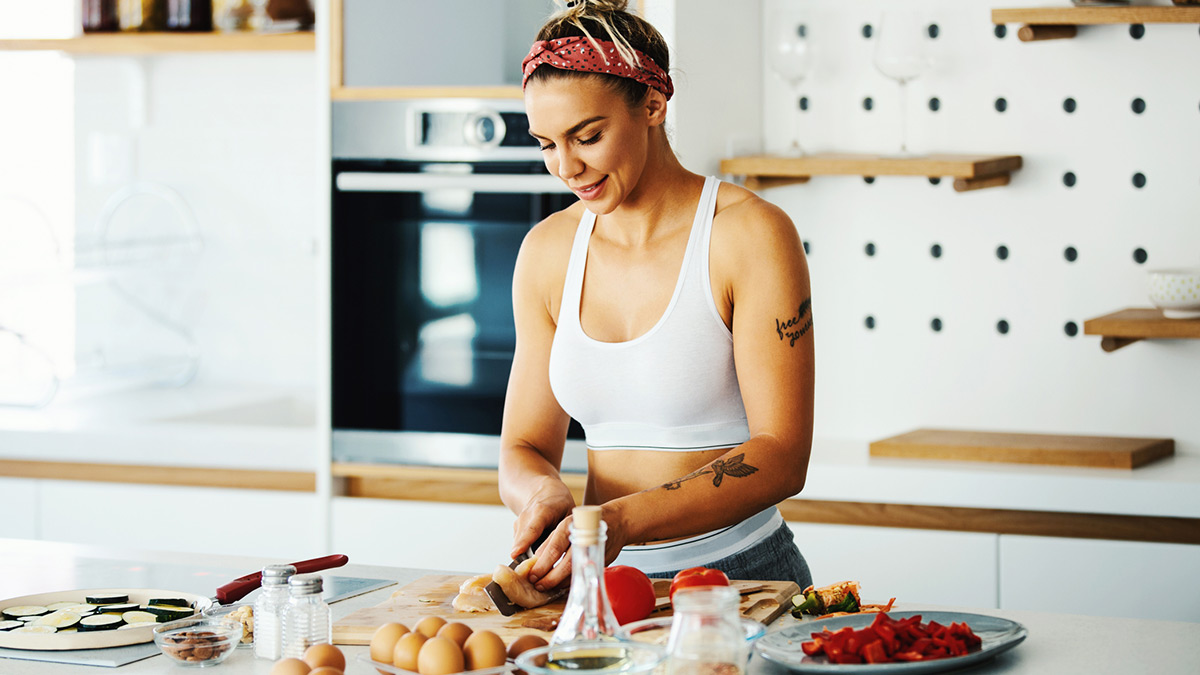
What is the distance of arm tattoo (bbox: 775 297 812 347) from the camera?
168 cm

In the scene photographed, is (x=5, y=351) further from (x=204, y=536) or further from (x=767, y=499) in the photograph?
(x=767, y=499)

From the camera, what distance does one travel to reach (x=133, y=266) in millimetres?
3629

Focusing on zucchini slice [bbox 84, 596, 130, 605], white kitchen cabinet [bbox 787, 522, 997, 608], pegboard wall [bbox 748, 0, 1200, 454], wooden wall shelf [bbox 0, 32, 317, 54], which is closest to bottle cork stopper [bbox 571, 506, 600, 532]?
zucchini slice [bbox 84, 596, 130, 605]

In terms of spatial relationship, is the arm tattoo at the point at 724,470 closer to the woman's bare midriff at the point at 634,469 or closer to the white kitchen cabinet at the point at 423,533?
the woman's bare midriff at the point at 634,469

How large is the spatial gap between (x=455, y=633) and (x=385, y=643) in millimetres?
71

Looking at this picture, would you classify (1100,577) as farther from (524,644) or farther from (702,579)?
(524,644)

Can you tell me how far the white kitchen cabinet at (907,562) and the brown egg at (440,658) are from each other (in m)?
1.49

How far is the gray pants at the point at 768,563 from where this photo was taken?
5.65 feet

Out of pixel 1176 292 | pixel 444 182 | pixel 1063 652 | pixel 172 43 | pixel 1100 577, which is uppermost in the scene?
pixel 172 43

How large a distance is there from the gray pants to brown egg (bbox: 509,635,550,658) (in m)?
0.53

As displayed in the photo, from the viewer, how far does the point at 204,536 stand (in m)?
2.95

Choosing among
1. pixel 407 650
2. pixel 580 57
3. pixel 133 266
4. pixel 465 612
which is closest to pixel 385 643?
pixel 407 650

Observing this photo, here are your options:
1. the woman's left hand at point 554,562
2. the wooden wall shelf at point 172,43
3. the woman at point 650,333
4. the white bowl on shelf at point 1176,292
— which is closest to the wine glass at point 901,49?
the white bowl on shelf at point 1176,292

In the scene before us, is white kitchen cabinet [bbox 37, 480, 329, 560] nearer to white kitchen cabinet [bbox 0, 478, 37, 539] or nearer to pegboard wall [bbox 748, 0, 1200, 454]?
white kitchen cabinet [bbox 0, 478, 37, 539]
